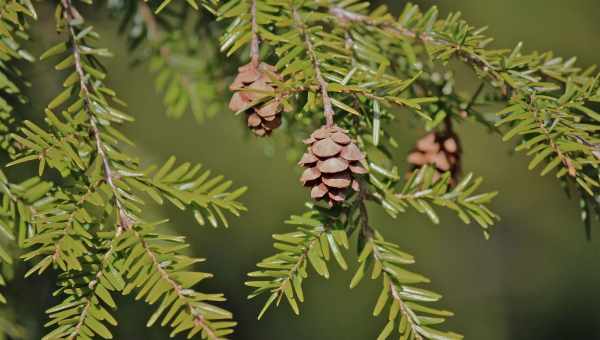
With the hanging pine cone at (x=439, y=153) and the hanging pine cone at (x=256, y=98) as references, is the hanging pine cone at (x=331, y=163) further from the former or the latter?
the hanging pine cone at (x=439, y=153)

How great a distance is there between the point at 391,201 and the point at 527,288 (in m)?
2.78

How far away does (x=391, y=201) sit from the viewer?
59 centimetres

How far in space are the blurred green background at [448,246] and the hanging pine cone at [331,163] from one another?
166cm

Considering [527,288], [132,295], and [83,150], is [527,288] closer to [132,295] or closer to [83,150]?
[132,295]

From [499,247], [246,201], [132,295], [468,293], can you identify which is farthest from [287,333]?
[132,295]

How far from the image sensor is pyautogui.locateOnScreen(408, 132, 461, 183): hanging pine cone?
2.19 feet

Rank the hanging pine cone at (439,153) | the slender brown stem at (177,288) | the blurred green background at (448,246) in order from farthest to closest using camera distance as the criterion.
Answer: the blurred green background at (448,246)
the hanging pine cone at (439,153)
the slender brown stem at (177,288)

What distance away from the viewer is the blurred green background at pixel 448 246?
2588 mm

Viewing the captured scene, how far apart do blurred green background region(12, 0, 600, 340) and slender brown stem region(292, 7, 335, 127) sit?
160 cm

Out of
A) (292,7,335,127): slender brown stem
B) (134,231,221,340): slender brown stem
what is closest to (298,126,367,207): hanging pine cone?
(292,7,335,127): slender brown stem

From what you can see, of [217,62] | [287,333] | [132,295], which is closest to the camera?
[217,62]

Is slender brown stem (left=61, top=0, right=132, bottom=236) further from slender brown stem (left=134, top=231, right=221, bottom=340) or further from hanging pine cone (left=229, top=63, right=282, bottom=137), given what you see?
hanging pine cone (left=229, top=63, right=282, bottom=137)

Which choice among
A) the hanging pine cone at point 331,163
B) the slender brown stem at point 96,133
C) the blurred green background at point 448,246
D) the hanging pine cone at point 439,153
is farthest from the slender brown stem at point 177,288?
the blurred green background at point 448,246

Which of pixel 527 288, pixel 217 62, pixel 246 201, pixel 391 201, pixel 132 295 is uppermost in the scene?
pixel 527 288
